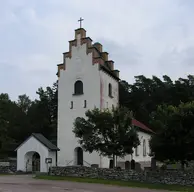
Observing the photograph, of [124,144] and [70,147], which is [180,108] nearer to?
[124,144]

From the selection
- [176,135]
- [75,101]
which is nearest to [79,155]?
[75,101]

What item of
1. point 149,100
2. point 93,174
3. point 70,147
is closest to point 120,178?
point 93,174

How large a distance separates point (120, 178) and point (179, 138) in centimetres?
615

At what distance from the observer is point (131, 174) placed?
90.1 feet

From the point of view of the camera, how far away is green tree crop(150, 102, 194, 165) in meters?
25.9

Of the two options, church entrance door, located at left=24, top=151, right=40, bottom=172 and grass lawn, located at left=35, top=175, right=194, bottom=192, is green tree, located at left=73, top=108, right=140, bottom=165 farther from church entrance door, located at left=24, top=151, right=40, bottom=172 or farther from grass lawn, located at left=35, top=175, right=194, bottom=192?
church entrance door, located at left=24, top=151, right=40, bottom=172

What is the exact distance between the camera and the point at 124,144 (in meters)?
30.5

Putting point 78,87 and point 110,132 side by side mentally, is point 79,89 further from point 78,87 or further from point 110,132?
point 110,132

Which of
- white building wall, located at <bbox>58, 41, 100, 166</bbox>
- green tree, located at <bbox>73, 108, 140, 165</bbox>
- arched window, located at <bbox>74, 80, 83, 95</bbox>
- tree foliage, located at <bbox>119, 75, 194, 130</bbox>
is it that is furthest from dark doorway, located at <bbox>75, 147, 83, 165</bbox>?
tree foliage, located at <bbox>119, 75, 194, 130</bbox>

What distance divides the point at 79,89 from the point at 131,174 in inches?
619

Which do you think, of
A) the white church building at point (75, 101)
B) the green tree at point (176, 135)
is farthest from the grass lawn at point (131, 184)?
the white church building at point (75, 101)

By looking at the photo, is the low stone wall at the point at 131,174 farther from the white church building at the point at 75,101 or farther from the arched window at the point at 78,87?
the arched window at the point at 78,87

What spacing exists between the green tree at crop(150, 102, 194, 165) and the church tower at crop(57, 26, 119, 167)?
1193cm

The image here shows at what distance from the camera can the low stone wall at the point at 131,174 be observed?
2531 cm
